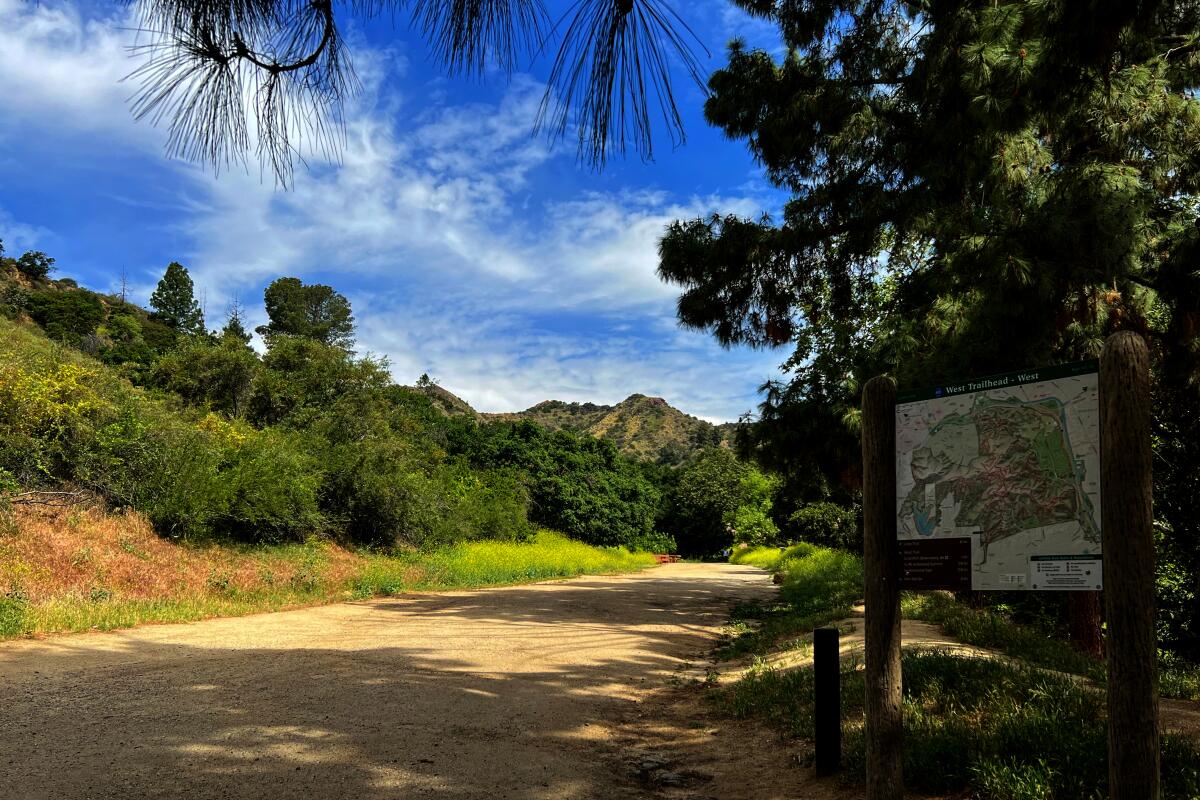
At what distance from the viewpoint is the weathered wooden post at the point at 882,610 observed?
135 inches

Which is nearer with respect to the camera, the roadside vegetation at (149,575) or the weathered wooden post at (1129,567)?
the weathered wooden post at (1129,567)

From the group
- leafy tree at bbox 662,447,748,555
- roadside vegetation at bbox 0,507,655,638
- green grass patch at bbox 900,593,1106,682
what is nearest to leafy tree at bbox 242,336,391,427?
roadside vegetation at bbox 0,507,655,638

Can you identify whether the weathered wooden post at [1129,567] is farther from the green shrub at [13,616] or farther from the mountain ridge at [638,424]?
the mountain ridge at [638,424]

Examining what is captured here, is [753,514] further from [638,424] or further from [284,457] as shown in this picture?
[638,424]

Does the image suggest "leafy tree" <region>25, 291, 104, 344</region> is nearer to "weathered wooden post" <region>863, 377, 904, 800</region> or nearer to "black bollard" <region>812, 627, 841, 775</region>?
"black bollard" <region>812, 627, 841, 775</region>

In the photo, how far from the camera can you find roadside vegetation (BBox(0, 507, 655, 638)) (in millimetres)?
9266

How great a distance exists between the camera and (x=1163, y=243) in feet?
21.6

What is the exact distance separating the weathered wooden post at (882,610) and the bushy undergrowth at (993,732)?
0.51 meters

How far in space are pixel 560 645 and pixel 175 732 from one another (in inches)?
216

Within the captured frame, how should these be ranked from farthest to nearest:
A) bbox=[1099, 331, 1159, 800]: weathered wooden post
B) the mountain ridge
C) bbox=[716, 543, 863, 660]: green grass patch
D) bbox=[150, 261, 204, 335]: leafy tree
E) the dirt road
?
1. the mountain ridge
2. bbox=[150, 261, 204, 335]: leafy tree
3. bbox=[716, 543, 863, 660]: green grass patch
4. the dirt road
5. bbox=[1099, 331, 1159, 800]: weathered wooden post

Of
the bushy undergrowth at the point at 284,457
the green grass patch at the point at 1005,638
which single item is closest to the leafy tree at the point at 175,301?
the bushy undergrowth at the point at 284,457

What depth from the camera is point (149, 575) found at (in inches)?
462

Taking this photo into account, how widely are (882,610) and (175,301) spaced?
77678mm

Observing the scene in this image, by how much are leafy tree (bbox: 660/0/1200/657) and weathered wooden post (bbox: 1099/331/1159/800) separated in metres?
2.11
